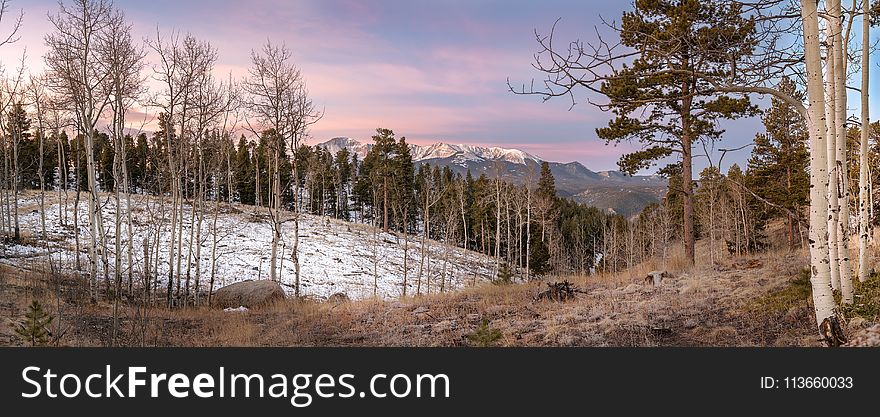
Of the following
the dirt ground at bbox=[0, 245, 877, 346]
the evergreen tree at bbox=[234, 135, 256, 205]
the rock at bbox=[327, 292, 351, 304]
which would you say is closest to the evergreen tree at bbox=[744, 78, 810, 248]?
the dirt ground at bbox=[0, 245, 877, 346]

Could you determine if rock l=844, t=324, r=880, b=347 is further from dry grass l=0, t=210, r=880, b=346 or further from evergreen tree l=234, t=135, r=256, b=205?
evergreen tree l=234, t=135, r=256, b=205

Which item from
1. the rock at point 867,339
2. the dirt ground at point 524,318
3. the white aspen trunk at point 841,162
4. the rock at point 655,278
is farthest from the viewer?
the rock at point 655,278

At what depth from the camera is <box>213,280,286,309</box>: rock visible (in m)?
18.7

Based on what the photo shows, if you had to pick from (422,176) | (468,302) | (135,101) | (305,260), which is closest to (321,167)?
(422,176)

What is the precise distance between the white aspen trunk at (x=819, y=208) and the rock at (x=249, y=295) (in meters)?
17.3

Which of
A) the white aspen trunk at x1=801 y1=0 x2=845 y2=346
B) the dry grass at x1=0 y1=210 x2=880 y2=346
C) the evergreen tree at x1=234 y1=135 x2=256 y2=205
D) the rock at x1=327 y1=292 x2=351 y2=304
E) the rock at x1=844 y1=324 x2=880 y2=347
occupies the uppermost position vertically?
the evergreen tree at x1=234 y1=135 x2=256 y2=205

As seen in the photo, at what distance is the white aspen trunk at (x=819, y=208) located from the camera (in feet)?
17.4

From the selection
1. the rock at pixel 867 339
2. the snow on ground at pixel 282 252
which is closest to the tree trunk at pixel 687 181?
the rock at pixel 867 339

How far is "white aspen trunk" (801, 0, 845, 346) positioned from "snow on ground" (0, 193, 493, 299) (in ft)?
66.9

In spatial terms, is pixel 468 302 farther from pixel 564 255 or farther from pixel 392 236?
pixel 564 255

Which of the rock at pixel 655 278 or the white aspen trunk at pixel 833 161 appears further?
the rock at pixel 655 278

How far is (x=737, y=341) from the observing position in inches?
287

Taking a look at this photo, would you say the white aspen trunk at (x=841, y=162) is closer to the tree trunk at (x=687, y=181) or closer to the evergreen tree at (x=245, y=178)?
the tree trunk at (x=687, y=181)
